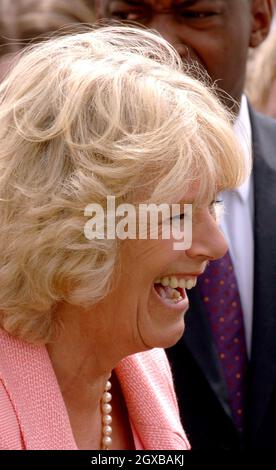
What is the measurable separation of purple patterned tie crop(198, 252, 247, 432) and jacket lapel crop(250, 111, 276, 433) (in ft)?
0.15

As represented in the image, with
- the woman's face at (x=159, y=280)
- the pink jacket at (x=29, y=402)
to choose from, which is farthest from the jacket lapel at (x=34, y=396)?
the woman's face at (x=159, y=280)

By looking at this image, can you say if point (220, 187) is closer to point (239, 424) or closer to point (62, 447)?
point (62, 447)

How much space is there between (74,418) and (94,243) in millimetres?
428

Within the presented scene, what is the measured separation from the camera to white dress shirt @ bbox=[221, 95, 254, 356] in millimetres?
3068

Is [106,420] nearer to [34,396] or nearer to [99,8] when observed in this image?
[34,396]

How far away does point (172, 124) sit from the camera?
2146 millimetres

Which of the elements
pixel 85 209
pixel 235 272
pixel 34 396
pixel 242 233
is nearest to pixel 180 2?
pixel 242 233

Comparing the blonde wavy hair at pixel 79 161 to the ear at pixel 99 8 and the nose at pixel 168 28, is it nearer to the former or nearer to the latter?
the nose at pixel 168 28

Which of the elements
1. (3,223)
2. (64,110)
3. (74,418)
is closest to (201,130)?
(64,110)

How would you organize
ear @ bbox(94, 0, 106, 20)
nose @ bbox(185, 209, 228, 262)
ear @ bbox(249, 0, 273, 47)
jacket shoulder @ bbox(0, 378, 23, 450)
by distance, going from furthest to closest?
ear @ bbox(249, 0, 273, 47), ear @ bbox(94, 0, 106, 20), nose @ bbox(185, 209, 228, 262), jacket shoulder @ bbox(0, 378, 23, 450)

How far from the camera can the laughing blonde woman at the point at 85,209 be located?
2.12 meters

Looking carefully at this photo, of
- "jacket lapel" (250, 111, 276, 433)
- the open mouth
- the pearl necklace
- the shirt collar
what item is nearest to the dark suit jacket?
"jacket lapel" (250, 111, 276, 433)

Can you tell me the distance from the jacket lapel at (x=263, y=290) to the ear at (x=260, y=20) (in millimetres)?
431

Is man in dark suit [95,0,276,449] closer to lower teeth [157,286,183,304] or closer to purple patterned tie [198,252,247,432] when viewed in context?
purple patterned tie [198,252,247,432]
